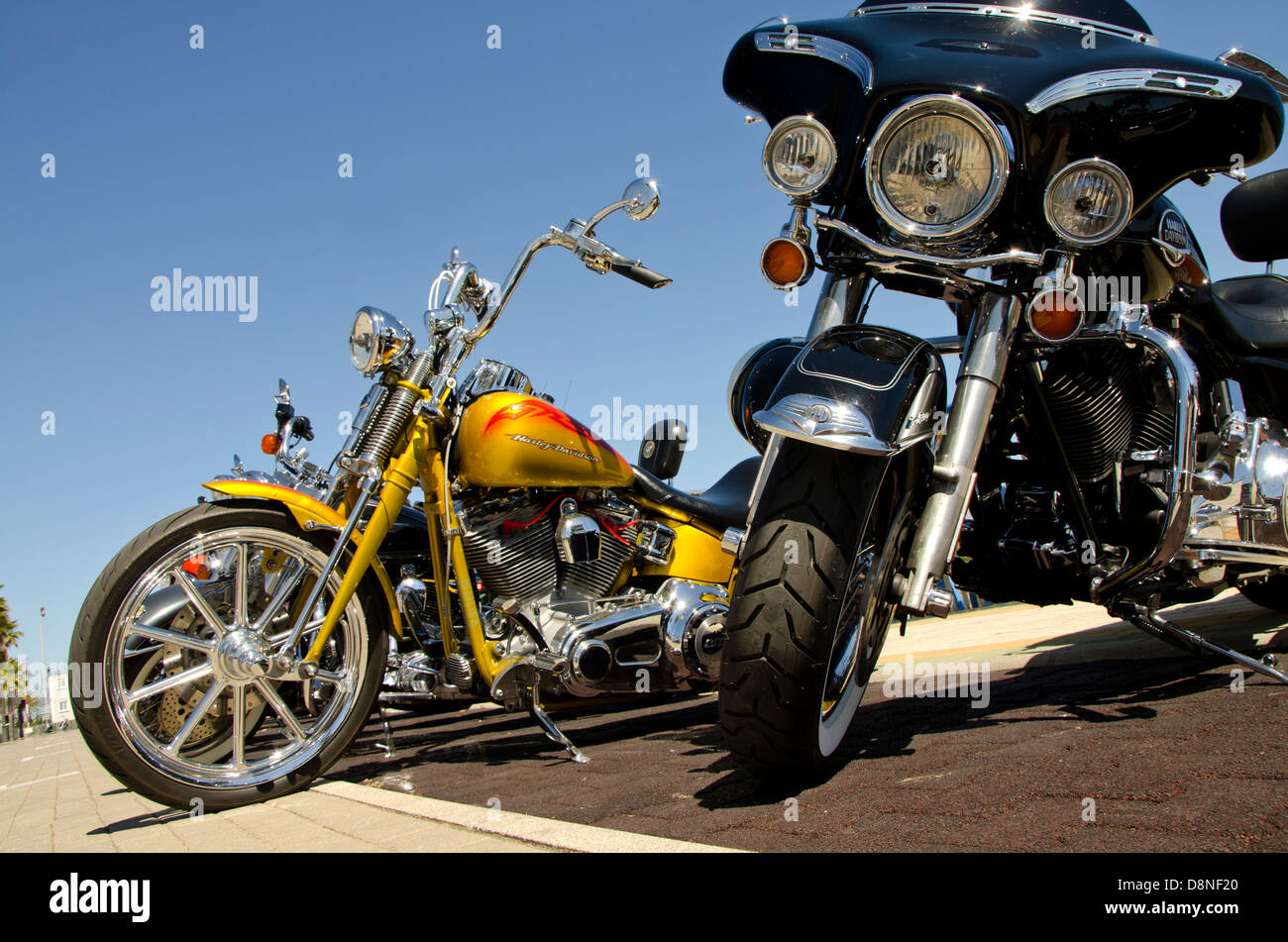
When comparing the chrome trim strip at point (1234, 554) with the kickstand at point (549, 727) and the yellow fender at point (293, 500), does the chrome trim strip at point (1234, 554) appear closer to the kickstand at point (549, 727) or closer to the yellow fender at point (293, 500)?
the kickstand at point (549, 727)

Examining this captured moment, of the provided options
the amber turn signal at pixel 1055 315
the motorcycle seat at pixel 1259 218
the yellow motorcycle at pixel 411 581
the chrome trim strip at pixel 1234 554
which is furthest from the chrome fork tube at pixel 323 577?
the motorcycle seat at pixel 1259 218

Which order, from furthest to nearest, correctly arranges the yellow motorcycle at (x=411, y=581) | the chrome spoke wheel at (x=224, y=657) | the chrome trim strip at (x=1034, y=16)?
the yellow motorcycle at (x=411, y=581) < the chrome spoke wheel at (x=224, y=657) < the chrome trim strip at (x=1034, y=16)

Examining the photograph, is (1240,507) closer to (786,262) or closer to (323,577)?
(786,262)

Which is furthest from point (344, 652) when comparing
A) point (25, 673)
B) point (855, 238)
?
point (25, 673)

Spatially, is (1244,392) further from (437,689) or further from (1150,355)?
(437,689)

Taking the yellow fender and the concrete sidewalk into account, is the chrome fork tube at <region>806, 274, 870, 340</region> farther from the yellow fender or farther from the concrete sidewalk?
the yellow fender

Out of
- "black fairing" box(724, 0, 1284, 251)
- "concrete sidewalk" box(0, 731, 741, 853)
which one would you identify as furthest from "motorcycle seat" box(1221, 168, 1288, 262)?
"concrete sidewalk" box(0, 731, 741, 853)

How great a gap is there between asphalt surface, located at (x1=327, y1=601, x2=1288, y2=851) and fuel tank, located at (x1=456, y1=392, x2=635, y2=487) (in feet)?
3.85

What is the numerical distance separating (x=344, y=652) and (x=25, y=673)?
5126cm

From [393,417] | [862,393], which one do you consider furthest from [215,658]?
[862,393]

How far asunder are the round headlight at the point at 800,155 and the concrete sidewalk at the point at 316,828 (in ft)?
6.07

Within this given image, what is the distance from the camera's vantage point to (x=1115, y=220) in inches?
103

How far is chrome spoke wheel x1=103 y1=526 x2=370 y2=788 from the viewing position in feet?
9.80

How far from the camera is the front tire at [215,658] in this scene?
9.45 ft
